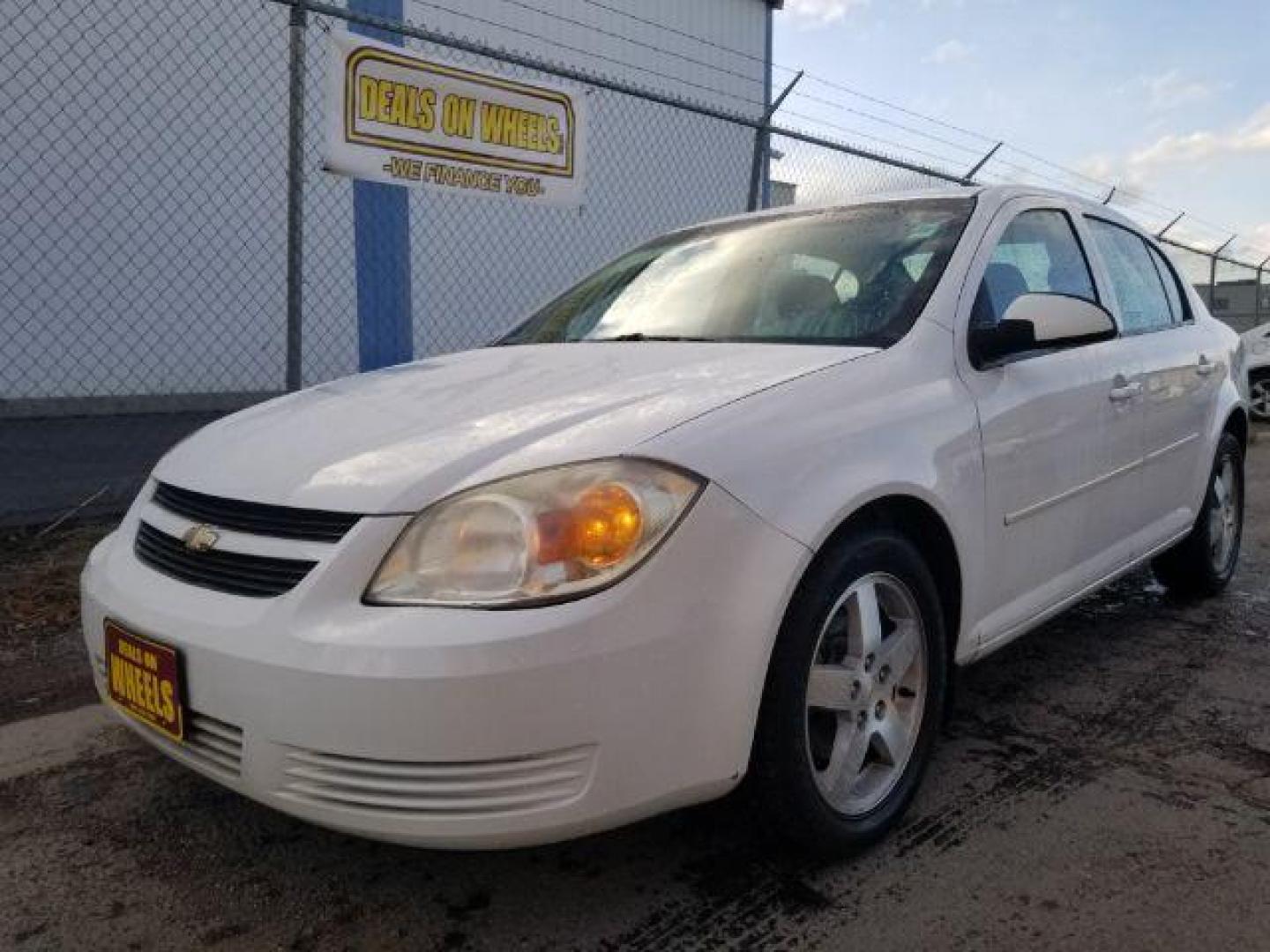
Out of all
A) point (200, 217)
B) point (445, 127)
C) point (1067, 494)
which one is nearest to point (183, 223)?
point (200, 217)

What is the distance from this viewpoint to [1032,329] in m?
2.60

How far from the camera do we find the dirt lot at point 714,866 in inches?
76.8

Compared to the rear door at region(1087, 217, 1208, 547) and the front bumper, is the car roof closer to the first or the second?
the rear door at region(1087, 217, 1208, 547)

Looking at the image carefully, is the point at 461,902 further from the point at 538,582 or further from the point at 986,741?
the point at 986,741

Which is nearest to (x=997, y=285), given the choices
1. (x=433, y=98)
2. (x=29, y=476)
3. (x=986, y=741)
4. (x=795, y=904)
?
(x=986, y=741)

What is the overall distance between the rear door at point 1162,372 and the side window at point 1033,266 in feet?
0.60

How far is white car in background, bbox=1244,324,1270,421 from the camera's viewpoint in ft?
36.0

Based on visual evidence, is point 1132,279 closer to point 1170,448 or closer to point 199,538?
point 1170,448

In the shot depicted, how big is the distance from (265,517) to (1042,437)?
1.92m

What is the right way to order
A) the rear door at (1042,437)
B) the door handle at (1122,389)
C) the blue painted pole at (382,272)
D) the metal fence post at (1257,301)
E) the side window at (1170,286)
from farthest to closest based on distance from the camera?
the metal fence post at (1257,301)
the blue painted pole at (382,272)
the side window at (1170,286)
the door handle at (1122,389)
the rear door at (1042,437)

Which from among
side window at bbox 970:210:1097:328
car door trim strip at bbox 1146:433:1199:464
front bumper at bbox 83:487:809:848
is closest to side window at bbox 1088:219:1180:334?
side window at bbox 970:210:1097:328

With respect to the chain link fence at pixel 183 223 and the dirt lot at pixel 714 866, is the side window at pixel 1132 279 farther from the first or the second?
the chain link fence at pixel 183 223

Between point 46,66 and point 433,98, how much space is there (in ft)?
14.9

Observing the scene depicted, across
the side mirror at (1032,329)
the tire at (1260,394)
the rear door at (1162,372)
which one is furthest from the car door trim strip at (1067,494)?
the tire at (1260,394)
